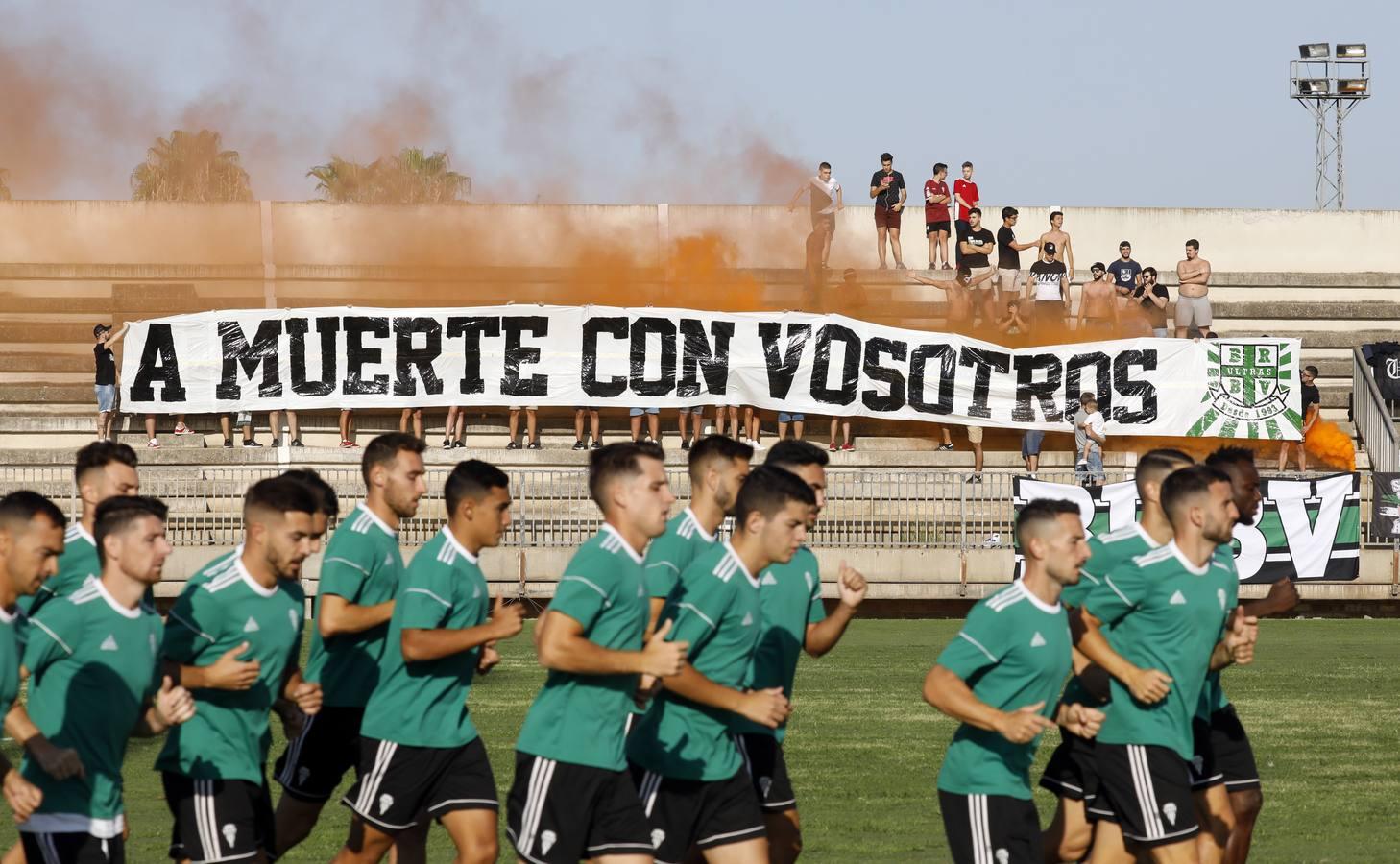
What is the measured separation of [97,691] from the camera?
19.3ft

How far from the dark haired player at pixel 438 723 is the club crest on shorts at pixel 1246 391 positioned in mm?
20277

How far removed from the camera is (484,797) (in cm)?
716

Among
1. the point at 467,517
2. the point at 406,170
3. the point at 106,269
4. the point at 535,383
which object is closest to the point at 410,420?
the point at 535,383

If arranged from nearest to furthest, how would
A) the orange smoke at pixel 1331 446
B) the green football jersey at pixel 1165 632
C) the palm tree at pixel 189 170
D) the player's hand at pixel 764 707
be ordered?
the player's hand at pixel 764 707 < the green football jersey at pixel 1165 632 < the orange smoke at pixel 1331 446 < the palm tree at pixel 189 170

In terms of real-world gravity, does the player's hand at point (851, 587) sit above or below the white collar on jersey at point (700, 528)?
below

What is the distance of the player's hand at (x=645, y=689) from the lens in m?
6.21

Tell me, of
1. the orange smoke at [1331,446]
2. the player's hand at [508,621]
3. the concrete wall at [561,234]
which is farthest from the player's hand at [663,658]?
the concrete wall at [561,234]

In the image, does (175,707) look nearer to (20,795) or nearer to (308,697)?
(20,795)

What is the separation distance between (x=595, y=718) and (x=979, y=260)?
23.7m

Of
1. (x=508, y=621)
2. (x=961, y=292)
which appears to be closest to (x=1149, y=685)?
(x=508, y=621)

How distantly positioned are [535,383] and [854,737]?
1454 centimetres

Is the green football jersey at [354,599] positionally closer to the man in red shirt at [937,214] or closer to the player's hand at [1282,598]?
the player's hand at [1282,598]

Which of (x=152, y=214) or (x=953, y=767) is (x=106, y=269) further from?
(x=953, y=767)

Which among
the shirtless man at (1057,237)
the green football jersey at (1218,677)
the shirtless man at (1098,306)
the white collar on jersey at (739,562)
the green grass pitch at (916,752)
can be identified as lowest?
the green grass pitch at (916,752)
